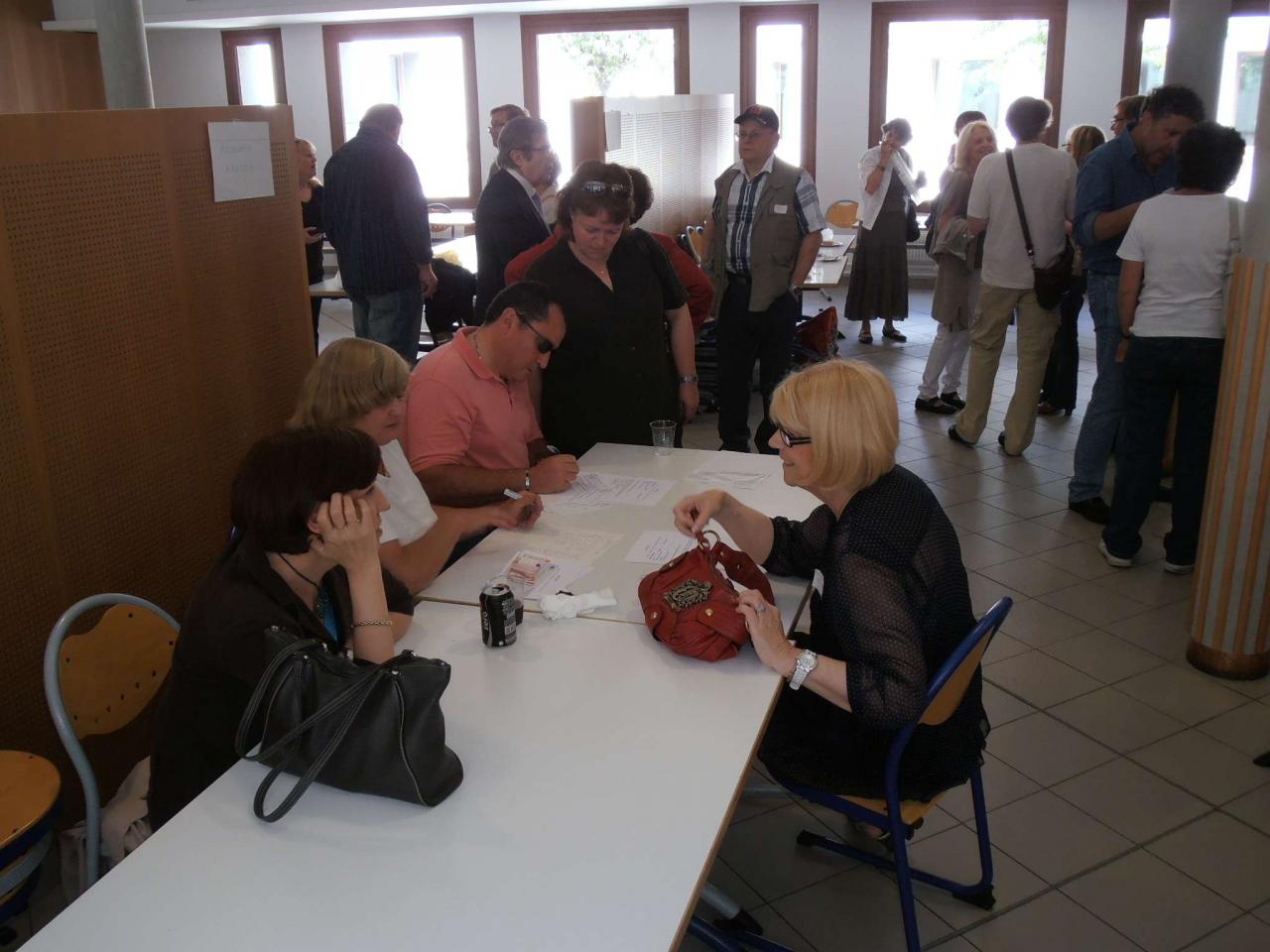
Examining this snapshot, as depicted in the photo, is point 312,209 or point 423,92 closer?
point 312,209

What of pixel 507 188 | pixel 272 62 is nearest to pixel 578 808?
pixel 507 188

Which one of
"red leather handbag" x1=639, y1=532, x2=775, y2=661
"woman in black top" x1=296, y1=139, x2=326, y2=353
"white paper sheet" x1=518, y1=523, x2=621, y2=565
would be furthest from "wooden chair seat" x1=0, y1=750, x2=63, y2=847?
"woman in black top" x1=296, y1=139, x2=326, y2=353

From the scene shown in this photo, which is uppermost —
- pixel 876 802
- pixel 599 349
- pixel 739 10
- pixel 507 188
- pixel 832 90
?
pixel 739 10

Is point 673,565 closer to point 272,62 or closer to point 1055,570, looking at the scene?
point 1055,570

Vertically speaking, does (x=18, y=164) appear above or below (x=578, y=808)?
above

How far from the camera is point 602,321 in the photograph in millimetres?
3643

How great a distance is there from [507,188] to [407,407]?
241cm

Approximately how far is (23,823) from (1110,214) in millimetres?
4434

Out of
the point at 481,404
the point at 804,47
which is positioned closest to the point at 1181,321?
the point at 481,404

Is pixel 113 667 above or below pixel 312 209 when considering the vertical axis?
→ below

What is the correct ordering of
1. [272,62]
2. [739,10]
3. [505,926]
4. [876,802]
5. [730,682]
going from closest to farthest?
[505,926]
[730,682]
[876,802]
[739,10]
[272,62]

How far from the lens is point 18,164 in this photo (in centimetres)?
252

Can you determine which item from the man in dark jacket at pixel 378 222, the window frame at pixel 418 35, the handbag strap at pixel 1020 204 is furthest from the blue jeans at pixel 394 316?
the window frame at pixel 418 35

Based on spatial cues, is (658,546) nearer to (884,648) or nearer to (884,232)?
(884,648)
